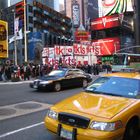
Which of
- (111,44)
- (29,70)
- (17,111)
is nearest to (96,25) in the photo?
(111,44)

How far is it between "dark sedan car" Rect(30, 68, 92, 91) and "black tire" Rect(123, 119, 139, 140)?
436 inches

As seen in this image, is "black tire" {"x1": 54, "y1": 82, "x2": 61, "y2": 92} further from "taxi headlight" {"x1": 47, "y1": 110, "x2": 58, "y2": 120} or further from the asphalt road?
"taxi headlight" {"x1": 47, "y1": 110, "x2": 58, "y2": 120}

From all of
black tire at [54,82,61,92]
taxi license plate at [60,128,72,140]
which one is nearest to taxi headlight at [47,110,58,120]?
taxi license plate at [60,128,72,140]

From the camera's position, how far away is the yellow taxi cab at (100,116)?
5.88 m

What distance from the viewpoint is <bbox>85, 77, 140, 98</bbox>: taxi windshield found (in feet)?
23.7

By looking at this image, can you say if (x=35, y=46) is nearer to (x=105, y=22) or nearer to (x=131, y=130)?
(x=131, y=130)

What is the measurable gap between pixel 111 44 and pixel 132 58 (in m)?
47.2

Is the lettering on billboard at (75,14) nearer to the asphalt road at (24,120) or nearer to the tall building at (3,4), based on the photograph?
the tall building at (3,4)

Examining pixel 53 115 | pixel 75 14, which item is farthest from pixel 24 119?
pixel 75 14

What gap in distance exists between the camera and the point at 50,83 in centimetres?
1753

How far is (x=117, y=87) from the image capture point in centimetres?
747

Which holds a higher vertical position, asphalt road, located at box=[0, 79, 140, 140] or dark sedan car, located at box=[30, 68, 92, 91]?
dark sedan car, located at box=[30, 68, 92, 91]

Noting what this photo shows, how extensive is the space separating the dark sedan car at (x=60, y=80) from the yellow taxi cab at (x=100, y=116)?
10.3 meters

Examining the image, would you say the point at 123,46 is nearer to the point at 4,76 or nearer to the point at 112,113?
the point at 4,76
